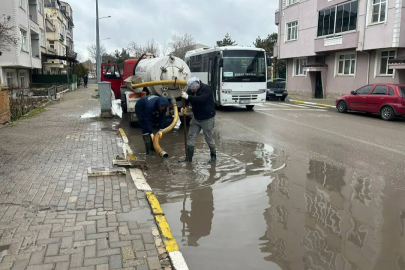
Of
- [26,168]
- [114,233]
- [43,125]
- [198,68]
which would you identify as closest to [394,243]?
[114,233]

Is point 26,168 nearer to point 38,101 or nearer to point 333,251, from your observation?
point 333,251

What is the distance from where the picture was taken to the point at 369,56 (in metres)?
22.6

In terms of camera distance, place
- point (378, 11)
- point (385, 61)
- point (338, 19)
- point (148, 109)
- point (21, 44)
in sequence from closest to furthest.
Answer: point (148, 109) < point (378, 11) < point (385, 61) < point (338, 19) < point (21, 44)

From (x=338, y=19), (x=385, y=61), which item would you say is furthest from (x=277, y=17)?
(x=385, y=61)

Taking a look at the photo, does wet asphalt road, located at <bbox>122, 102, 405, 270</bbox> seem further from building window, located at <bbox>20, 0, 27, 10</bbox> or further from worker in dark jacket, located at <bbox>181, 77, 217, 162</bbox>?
building window, located at <bbox>20, 0, 27, 10</bbox>

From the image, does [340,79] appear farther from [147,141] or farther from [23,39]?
[23,39]

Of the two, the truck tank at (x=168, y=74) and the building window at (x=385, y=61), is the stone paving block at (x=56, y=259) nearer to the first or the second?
the truck tank at (x=168, y=74)

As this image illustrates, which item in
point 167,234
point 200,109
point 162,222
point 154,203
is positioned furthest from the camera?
point 200,109

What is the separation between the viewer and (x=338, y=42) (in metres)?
24.2

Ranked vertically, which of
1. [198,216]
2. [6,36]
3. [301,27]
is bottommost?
[198,216]

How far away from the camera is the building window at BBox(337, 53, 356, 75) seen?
24.2m

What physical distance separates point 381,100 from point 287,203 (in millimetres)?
12318

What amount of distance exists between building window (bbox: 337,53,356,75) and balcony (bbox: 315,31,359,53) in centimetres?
104

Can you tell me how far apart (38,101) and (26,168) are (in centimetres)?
1462
